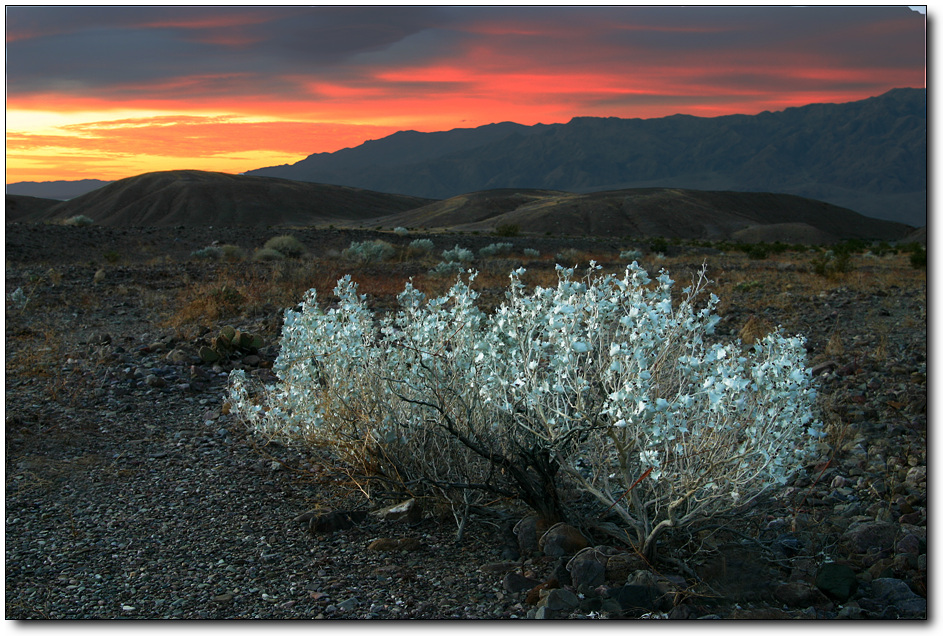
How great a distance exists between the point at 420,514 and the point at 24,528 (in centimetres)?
195

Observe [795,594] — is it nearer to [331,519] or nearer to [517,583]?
[517,583]

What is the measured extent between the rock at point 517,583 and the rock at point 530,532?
29 centimetres

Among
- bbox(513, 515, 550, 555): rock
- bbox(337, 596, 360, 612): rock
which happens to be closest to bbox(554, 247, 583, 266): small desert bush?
bbox(513, 515, 550, 555): rock

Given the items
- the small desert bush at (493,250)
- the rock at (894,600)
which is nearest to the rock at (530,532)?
the rock at (894,600)

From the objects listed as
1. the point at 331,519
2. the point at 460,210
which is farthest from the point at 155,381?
the point at 460,210

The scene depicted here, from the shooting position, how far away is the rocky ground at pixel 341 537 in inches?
109

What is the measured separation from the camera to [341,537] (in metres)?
3.34

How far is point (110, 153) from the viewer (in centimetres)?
481

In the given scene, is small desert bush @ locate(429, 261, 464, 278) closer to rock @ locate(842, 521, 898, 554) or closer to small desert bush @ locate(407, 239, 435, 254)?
small desert bush @ locate(407, 239, 435, 254)

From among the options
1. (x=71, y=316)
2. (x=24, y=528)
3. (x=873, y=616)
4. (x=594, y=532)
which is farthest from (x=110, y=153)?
(x=71, y=316)

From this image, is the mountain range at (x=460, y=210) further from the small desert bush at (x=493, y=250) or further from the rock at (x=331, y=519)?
the rock at (x=331, y=519)

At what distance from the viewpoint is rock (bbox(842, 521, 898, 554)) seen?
329 centimetres

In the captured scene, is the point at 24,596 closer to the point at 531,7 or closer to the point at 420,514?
the point at 420,514

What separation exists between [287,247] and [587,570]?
2007 centimetres
